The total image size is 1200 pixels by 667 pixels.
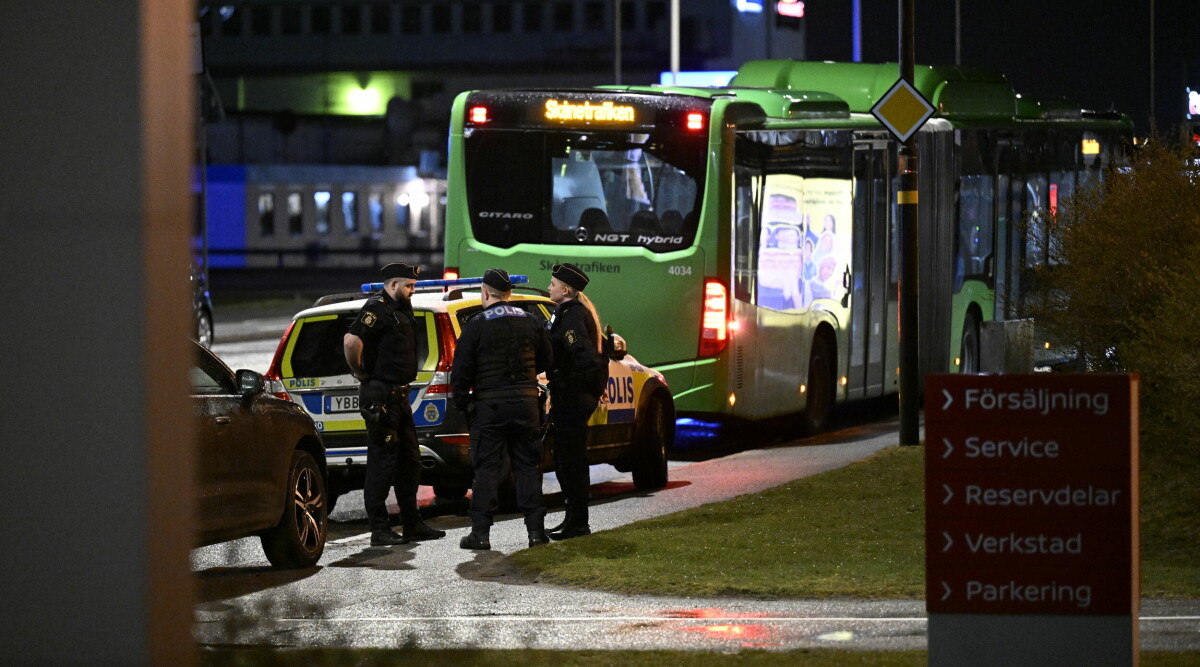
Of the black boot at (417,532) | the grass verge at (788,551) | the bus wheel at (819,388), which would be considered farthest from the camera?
the bus wheel at (819,388)

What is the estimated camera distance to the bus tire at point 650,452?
47.2 ft

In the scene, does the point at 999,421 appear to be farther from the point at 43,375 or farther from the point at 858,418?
the point at 858,418

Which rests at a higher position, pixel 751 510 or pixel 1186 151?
pixel 1186 151

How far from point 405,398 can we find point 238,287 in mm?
51398

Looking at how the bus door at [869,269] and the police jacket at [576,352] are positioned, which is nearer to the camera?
the police jacket at [576,352]

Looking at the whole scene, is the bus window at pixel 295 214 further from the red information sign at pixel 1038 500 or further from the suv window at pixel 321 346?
the red information sign at pixel 1038 500

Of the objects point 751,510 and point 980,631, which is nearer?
point 980,631

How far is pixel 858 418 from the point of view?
70.6 feet

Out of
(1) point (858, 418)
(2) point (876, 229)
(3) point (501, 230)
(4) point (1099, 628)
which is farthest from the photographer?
(1) point (858, 418)

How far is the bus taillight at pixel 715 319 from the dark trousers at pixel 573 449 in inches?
203

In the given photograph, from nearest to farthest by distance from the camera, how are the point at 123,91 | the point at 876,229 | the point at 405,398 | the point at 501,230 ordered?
the point at 123,91 → the point at 405,398 → the point at 501,230 → the point at 876,229

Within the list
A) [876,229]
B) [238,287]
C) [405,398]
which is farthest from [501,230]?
[238,287]

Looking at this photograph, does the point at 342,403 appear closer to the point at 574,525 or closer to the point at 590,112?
the point at 574,525

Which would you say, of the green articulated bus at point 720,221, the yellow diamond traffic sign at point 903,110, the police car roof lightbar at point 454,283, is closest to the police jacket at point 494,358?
the police car roof lightbar at point 454,283
